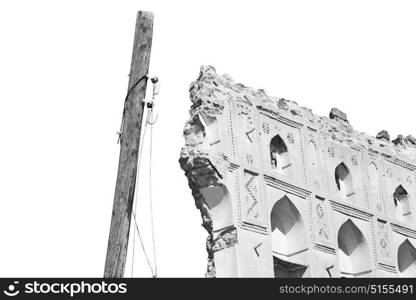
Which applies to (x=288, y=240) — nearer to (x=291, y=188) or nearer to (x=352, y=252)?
(x=291, y=188)

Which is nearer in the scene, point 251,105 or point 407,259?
point 251,105

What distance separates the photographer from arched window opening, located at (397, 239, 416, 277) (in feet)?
73.8

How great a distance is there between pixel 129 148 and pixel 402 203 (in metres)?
10.1

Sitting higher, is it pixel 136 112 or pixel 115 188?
pixel 136 112

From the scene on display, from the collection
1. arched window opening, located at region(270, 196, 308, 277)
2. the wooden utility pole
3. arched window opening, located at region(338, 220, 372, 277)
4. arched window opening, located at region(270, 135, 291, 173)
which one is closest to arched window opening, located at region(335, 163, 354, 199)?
arched window opening, located at region(338, 220, 372, 277)

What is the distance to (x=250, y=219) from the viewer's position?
734 inches

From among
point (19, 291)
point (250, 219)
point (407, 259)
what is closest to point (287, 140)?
point (250, 219)

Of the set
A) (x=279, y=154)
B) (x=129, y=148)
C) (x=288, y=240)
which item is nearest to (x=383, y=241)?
(x=288, y=240)

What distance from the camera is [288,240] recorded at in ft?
65.6

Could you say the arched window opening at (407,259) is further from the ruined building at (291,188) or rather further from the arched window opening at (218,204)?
the arched window opening at (218,204)

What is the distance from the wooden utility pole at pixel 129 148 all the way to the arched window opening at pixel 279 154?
242 inches

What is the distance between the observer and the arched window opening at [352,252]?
21188mm

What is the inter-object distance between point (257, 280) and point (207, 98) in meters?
4.71

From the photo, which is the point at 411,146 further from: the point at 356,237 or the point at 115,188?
the point at 115,188
